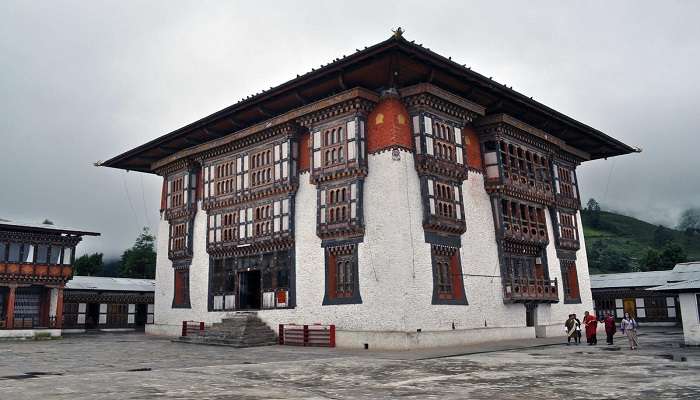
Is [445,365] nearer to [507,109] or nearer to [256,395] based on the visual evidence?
Result: [256,395]

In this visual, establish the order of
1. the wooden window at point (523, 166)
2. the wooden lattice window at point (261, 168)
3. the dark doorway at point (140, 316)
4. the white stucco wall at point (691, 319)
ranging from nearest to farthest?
the white stucco wall at point (691, 319), the wooden window at point (523, 166), the wooden lattice window at point (261, 168), the dark doorway at point (140, 316)

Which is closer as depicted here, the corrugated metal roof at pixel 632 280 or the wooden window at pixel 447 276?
the wooden window at pixel 447 276

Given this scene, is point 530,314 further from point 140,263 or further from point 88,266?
point 88,266

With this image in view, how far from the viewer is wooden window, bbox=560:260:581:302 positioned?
3372 centimetres

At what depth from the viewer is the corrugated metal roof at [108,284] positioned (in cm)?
4657

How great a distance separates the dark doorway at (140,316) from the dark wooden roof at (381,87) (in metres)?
17.9

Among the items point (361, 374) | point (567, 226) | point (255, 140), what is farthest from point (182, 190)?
point (361, 374)

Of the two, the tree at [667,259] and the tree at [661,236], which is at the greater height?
the tree at [661,236]

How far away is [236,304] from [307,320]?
6202 mm

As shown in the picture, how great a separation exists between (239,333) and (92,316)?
2680 centimetres

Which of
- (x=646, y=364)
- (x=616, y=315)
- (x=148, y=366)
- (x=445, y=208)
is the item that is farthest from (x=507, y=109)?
(x=616, y=315)

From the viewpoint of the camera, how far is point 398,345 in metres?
23.1

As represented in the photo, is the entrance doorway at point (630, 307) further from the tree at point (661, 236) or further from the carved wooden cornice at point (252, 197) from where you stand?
the tree at point (661, 236)

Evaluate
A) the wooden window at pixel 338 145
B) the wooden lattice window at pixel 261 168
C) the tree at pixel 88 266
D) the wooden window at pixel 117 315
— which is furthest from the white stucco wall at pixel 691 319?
the tree at pixel 88 266
